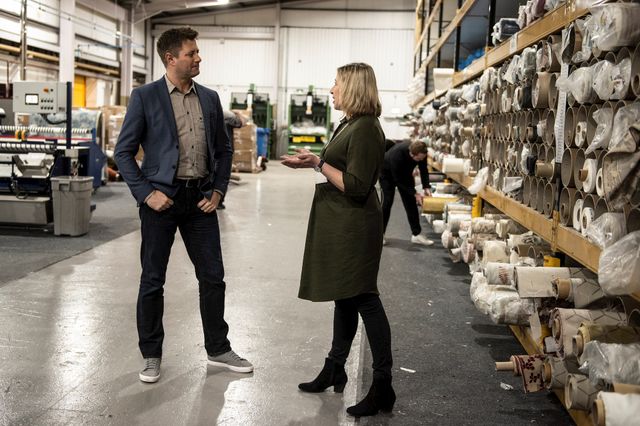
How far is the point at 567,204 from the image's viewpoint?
11.8ft

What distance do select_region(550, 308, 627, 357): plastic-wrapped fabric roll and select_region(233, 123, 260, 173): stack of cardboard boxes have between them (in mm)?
15610

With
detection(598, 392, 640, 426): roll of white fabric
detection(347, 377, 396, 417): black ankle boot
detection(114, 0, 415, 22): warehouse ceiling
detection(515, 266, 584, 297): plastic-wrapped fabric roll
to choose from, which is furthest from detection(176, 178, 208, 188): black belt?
detection(114, 0, 415, 22): warehouse ceiling

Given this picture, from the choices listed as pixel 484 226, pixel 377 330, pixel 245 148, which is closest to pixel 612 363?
pixel 377 330

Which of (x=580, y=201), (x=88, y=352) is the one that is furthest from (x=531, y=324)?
(x=88, y=352)

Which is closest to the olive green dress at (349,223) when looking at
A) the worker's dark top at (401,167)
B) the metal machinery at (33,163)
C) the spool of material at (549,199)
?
the spool of material at (549,199)

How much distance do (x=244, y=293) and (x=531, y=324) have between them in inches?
105

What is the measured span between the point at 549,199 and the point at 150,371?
2398 mm

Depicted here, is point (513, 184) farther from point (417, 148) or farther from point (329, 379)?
point (417, 148)

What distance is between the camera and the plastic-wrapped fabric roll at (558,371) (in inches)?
125

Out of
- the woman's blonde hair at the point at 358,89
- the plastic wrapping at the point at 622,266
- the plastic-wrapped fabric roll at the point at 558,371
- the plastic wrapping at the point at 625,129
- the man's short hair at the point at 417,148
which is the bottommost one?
the plastic-wrapped fabric roll at the point at 558,371

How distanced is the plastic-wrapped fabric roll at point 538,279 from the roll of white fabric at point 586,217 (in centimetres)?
36

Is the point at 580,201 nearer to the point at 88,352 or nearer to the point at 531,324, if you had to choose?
the point at 531,324

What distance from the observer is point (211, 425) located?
10.3 feet

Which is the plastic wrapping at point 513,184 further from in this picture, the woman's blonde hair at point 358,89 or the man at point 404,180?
the man at point 404,180
